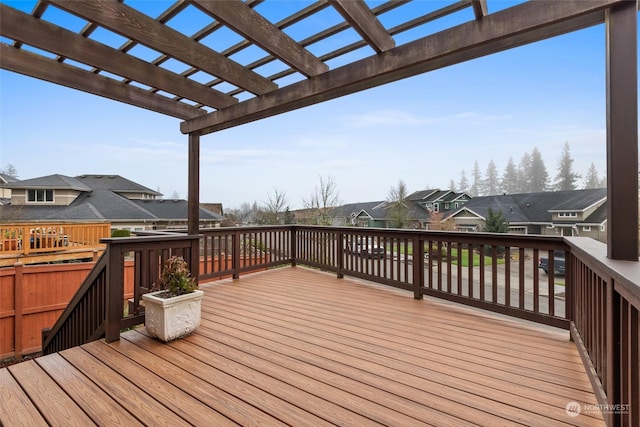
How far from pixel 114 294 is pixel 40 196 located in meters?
16.5

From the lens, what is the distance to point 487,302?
316cm

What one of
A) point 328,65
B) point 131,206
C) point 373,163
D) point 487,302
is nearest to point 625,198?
point 487,302

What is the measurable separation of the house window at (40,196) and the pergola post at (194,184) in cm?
1517

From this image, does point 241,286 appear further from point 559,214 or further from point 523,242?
point 559,214

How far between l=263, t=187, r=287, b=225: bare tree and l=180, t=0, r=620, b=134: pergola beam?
31.9 feet

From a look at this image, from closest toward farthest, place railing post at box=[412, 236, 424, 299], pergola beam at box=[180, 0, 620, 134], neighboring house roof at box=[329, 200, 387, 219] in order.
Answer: pergola beam at box=[180, 0, 620, 134]
railing post at box=[412, 236, 424, 299]
neighboring house roof at box=[329, 200, 387, 219]

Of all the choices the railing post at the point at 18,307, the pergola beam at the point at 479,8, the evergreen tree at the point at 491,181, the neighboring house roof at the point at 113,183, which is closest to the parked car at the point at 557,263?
the pergola beam at the point at 479,8

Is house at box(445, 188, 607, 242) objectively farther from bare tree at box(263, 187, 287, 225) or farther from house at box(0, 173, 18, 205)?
house at box(0, 173, 18, 205)

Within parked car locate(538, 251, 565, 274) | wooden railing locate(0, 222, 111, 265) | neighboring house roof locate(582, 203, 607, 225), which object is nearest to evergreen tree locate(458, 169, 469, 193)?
neighboring house roof locate(582, 203, 607, 225)

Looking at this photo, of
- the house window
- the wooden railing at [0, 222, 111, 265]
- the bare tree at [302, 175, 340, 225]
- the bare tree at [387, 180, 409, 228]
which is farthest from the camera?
the house window

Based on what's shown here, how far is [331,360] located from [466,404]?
0.94m

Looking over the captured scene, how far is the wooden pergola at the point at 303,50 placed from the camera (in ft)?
5.62

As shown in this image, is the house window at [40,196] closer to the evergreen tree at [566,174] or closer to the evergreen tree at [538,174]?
the evergreen tree at [538,174]

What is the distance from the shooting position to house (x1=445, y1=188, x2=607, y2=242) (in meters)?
2.49
